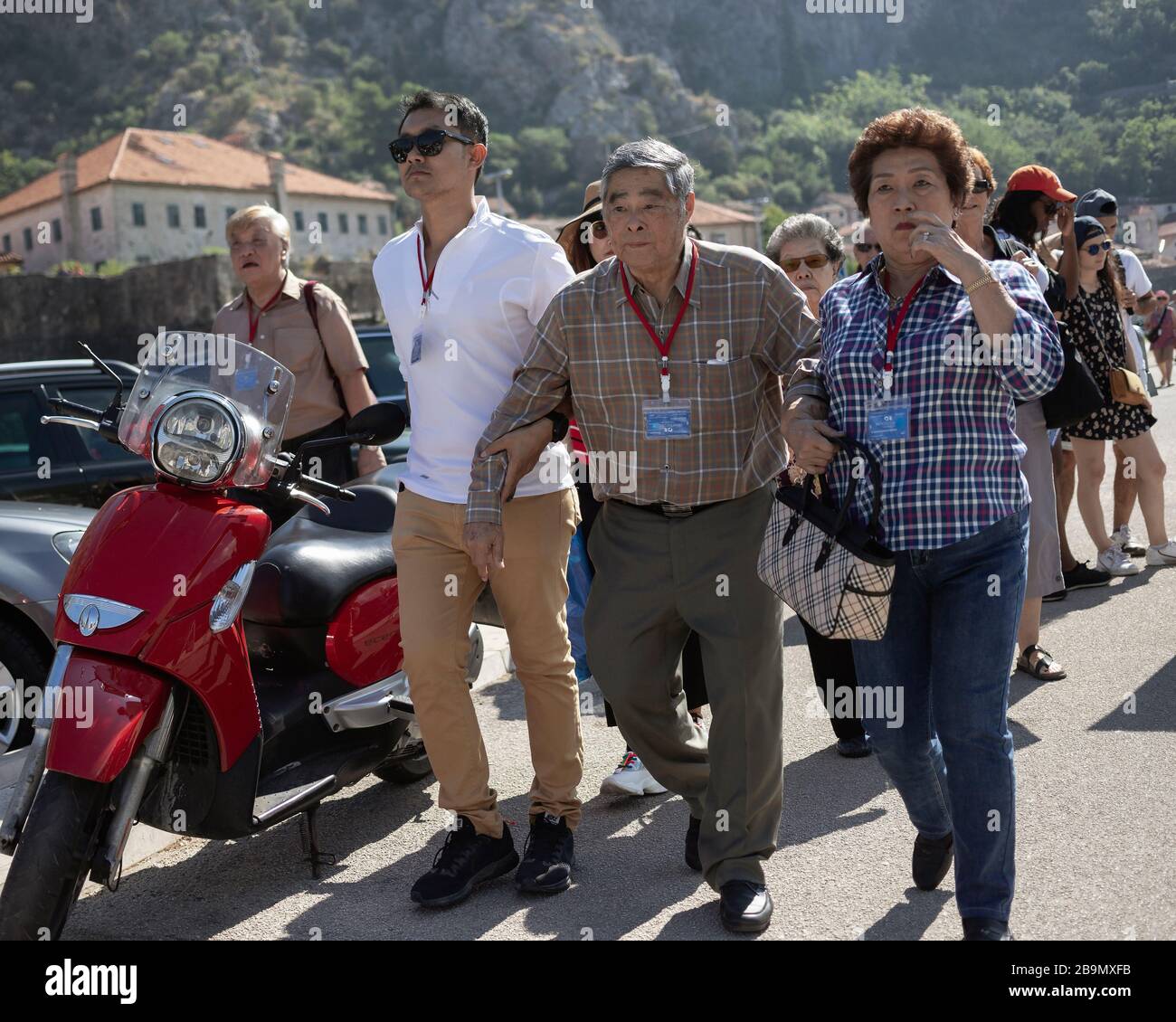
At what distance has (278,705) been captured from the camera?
12.8 ft

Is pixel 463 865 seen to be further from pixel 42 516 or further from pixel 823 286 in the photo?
pixel 42 516

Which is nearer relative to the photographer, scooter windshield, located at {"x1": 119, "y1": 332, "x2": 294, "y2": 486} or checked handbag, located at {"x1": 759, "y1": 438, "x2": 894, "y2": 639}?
checked handbag, located at {"x1": 759, "y1": 438, "x2": 894, "y2": 639}

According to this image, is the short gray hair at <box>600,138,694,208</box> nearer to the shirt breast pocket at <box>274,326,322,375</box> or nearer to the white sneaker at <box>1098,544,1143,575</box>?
the shirt breast pocket at <box>274,326,322,375</box>

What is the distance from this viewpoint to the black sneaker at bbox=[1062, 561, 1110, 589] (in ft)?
23.1

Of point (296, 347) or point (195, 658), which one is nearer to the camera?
point (195, 658)

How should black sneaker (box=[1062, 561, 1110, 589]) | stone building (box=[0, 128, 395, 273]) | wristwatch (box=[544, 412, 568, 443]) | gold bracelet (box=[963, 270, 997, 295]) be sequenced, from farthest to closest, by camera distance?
stone building (box=[0, 128, 395, 273]) → black sneaker (box=[1062, 561, 1110, 589]) → wristwatch (box=[544, 412, 568, 443]) → gold bracelet (box=[963, 270, 997, 295])

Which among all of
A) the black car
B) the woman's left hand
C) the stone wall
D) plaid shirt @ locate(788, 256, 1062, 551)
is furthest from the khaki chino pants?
the stone wall

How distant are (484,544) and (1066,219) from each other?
4.01m

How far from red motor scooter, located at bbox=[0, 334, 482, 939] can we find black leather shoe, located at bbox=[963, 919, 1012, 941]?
1.82 meters

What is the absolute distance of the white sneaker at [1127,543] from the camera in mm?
7641

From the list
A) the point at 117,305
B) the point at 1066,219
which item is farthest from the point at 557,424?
the point at 117,305

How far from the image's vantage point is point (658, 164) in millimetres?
3346
